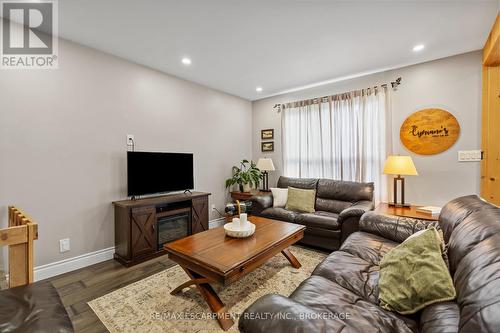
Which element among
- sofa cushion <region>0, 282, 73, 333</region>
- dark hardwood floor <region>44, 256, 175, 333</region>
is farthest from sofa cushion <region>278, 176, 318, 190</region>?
sofa cushion <region>0, 282, 73, 333</region>

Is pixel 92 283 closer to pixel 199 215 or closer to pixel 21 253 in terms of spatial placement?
pixel 21 253

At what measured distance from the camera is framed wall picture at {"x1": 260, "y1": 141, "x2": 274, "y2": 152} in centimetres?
476

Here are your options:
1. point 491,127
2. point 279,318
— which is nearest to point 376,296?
point 279,318

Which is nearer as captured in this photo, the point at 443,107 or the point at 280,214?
the point at 443,107

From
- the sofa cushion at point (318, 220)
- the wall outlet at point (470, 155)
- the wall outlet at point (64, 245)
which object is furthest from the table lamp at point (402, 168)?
the wall outlet at point (64, 245)

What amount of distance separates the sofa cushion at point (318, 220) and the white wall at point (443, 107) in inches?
52.3

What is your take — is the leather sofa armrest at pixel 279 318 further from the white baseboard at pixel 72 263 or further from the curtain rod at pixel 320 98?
the curtain rod at pixel 320 98

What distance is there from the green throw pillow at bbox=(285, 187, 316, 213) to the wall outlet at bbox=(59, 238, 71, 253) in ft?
9.63

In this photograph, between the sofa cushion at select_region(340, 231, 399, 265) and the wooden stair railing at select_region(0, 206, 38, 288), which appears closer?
the wooden stair railing at select_region(0, 206, 38, 288)

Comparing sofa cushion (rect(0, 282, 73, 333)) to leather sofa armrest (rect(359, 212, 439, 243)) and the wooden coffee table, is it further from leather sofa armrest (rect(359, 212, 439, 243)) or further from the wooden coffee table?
leather sofa armrest (rect(359, 212, 439, 243))

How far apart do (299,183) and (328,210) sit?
699mm

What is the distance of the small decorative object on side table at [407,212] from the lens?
2.50 m

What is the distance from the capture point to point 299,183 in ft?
13.0

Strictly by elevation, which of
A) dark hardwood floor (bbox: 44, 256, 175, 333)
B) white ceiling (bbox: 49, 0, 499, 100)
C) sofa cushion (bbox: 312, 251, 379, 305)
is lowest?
dark hardwood floor (bbox: 44, 256, 175, 333)
